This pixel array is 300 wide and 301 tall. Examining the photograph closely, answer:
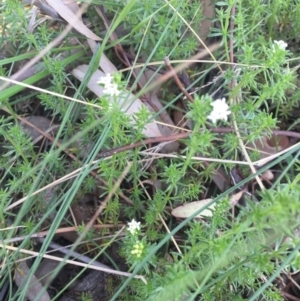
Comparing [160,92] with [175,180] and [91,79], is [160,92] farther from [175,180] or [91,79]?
[175,180]

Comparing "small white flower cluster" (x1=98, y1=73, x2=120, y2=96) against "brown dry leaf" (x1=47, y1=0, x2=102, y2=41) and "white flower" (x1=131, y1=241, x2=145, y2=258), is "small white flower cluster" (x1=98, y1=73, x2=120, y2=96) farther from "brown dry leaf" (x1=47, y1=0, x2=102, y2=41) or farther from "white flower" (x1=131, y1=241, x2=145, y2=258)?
"brown dry leaf" (x1=47, y1=0, x2=102, y2=41)

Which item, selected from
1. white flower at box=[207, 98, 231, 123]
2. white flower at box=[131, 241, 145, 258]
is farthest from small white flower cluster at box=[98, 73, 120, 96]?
white flower at box=[131, 241, 145, 258]

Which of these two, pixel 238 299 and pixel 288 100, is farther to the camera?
pixel 288 100

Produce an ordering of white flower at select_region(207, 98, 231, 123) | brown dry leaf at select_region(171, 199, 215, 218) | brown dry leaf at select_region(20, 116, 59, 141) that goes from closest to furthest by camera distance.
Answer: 1. white flower at select_region(207, 98, 231, 123)
2. brown dry leaf at select_region(171, 199, 215, 218)
3. brown dry leaf at select_region(20, 116, 59, 141)

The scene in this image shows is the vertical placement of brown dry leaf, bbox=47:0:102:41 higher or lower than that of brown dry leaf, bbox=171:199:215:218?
higher

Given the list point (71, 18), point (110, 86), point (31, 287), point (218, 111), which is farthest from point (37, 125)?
point (218, 111)

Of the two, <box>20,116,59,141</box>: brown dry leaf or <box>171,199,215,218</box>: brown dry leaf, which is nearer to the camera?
<box>171,199,215,218</box>: brown dry leaf

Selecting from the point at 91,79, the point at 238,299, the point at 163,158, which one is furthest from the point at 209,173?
the point at 91,79

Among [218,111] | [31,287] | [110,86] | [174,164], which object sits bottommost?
[31,287]

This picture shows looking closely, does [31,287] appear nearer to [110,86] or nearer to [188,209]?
[188,209]
